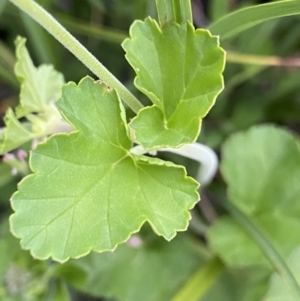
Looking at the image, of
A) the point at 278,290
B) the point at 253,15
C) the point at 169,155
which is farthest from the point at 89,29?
the point at 278,290

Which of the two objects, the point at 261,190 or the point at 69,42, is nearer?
the point at 69,42

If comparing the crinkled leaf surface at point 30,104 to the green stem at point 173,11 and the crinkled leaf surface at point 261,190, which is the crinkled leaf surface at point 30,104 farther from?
the crinkled leaf surface at point 261,190

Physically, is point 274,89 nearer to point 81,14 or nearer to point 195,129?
point 81,14

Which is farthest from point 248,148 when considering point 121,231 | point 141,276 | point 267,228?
point 121,231

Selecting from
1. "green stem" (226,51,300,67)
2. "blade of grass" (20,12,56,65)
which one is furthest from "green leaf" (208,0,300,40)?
"blade of grass" (20,12,56,65)

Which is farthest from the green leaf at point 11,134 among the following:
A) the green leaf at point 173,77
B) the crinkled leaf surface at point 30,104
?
the green leaf at point 173,77

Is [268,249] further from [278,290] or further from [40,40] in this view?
[40,40]
